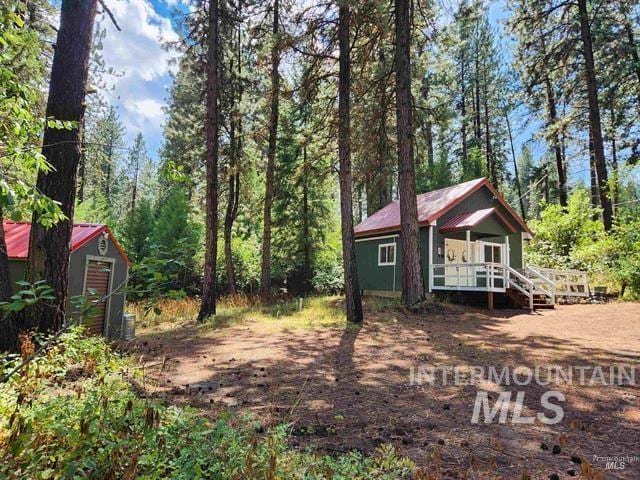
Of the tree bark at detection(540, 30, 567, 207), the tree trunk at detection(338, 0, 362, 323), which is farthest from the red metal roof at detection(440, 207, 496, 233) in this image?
the tree trunk at detection(338, 0, 362, 323)

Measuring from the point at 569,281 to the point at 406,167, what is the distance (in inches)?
359

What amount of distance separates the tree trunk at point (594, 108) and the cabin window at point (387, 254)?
8817mm

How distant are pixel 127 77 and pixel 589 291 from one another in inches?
681

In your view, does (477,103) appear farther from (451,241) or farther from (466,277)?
(466,277)

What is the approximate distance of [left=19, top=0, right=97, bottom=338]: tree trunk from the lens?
5.14m

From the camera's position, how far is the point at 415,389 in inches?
169

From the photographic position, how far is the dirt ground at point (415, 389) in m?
2.75

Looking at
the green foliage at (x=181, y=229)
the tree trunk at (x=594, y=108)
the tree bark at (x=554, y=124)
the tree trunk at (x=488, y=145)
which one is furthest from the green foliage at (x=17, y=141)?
the tree trunk at (x=488, y=145)

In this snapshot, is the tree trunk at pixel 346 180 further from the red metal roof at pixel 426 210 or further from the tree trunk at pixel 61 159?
the red metal roof at pixel 426 210

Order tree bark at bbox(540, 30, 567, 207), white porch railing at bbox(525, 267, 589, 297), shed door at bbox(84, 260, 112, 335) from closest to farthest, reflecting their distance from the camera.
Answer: shed door at bbox(84, 260, 112, 335)
white porch railing at bbox(525, 267, 589, 297)
tree bark at bbox(540, 30, 567, 207)

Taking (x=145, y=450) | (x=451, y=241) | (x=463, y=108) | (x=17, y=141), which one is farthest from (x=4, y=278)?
(x=463, y=108)

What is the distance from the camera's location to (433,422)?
333 centimetres

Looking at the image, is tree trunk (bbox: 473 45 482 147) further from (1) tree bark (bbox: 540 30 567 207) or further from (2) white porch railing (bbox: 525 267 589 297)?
(2) white porch railing (bbox: 525 267 589 297)

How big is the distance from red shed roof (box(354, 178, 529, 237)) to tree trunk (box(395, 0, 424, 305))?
4.02 m
